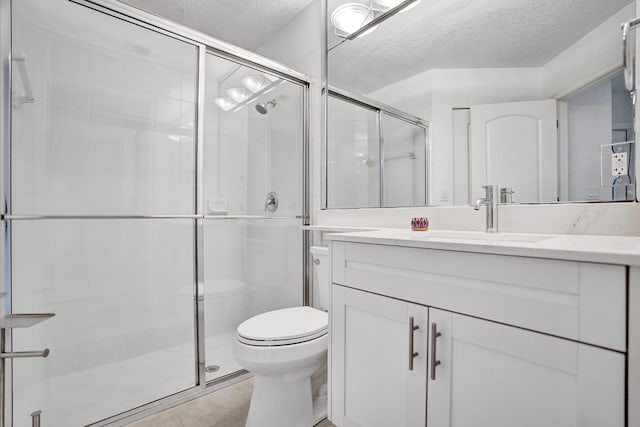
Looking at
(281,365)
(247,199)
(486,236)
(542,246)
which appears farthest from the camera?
(247,199)

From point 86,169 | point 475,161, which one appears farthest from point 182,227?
point 475,161

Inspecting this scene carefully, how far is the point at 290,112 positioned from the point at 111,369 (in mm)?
1757

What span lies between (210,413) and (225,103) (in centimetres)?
163

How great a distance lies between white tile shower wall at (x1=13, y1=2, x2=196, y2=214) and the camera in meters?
1.29

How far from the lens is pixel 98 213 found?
144 cm

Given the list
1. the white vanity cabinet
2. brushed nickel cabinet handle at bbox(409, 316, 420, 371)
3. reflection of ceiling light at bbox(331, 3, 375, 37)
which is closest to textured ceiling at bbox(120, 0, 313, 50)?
reflection of ceiling light at bbox(331, 3, 375, 37)

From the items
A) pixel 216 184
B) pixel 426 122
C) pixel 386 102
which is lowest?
pixel 216 184

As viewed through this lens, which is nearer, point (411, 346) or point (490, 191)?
point (411, 346)

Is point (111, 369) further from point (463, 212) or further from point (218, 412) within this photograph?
point (463, 212)

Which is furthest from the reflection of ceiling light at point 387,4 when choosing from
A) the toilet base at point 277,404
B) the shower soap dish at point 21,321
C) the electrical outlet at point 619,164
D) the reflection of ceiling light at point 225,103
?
the shower soap dish at point 21,321

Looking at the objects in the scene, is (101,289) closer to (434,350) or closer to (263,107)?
(263,107)

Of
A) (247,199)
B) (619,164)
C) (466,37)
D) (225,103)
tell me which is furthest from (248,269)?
(619,164)

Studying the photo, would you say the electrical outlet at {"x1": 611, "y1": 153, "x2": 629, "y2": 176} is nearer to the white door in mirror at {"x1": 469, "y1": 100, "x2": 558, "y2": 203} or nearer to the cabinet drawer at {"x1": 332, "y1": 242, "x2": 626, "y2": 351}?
the white door in mirror at {"x1": 469, "y1": 100, "x2": 558, "y2": 203}

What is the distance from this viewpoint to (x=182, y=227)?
1661 millimetres
